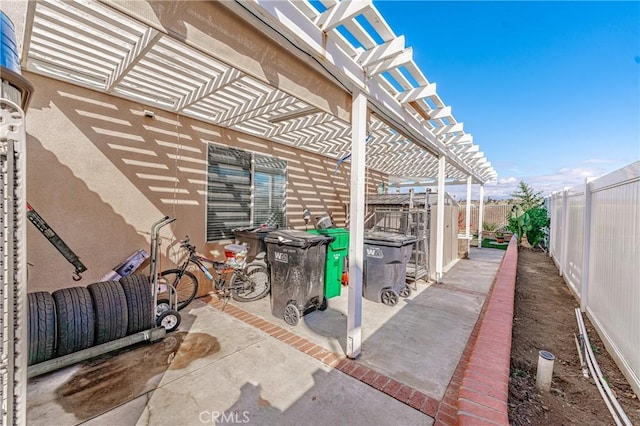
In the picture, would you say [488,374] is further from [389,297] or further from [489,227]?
[489,227]

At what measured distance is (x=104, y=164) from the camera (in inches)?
149

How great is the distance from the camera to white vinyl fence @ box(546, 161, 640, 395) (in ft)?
8.89

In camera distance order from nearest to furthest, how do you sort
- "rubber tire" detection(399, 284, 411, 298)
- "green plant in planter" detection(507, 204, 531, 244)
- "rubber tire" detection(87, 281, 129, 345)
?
"rubber tire" detection(87, 281, 129, 345), "rubber tire" detection(399, 284, 411, 298), "green plant in planter" detection(507, 204, 531, 244)

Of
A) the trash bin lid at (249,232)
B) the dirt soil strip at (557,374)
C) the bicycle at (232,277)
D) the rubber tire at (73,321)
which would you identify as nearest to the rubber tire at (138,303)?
the rubber tire at (73,321)

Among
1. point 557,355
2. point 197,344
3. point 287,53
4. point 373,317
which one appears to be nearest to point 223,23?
point 287,53

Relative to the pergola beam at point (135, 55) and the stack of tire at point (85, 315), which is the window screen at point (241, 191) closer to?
the pergola beam at point (135, 55)

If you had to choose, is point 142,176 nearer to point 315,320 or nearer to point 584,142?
point 315,320

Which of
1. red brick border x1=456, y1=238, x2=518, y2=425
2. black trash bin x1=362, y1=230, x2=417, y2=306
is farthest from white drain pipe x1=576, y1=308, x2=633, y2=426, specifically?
black trash bin x1=362, y1=230, x2=417, y2=306

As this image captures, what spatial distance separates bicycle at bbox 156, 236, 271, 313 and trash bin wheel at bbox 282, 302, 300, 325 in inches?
45.2

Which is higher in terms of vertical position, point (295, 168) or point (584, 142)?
point (584, 142)

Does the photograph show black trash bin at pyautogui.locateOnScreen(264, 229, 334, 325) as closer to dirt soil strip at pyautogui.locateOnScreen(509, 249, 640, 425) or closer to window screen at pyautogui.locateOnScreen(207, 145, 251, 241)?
window screen at pyautogui.locateOnScreen(207, 145, 251, 241)

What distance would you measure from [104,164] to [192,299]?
7.98 ft

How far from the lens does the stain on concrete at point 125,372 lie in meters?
2.24

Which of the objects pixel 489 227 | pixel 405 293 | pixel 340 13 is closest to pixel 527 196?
pixel 489 227
